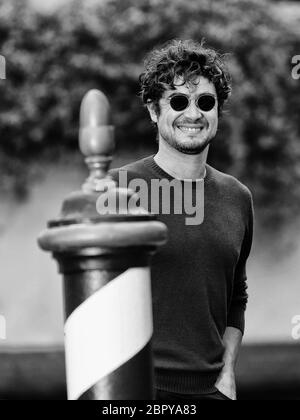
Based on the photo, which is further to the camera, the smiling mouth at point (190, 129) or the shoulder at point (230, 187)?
the shoulder at point (230, 187)

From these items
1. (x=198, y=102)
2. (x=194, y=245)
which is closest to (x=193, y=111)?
(x=198, y=102)

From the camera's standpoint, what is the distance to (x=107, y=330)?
82 centimetres

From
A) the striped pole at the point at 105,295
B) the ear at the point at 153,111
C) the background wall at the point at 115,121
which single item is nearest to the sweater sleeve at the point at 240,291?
the ear at the point at 153,111

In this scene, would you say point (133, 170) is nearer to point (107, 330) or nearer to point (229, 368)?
point (229, 368)

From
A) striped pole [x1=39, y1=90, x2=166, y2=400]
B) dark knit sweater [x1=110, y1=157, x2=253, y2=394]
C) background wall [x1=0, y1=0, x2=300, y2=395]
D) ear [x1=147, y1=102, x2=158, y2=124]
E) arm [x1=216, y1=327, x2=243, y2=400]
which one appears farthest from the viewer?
background wall [x1=0, y1=0, x2=300, y2=395]

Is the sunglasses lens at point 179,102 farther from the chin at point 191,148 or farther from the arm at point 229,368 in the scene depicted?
the arm at point 229,368

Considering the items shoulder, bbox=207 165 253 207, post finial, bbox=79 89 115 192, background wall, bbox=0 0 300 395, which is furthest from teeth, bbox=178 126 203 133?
background wall, bbox=0 0 300 395

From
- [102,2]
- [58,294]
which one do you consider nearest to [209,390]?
[58,294]

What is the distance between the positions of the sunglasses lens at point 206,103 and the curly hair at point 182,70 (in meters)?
0.05

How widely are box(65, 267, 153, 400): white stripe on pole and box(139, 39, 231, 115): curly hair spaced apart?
3.35 feet

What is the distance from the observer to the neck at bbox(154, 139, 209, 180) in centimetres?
185

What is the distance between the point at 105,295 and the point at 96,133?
18 centimetres

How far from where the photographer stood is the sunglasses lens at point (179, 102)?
5.78 ft

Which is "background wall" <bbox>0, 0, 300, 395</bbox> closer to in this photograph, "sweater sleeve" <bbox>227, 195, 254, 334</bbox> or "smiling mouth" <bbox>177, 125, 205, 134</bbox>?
"sweater sleeve" <bbox>227, 195, 254, 334</bbox>
